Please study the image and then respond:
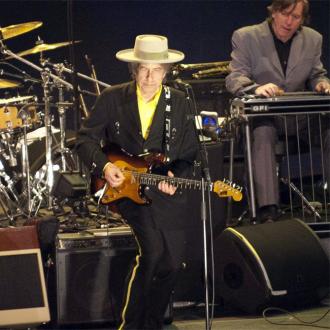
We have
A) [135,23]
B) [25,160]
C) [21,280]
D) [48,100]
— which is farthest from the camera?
[135,23]

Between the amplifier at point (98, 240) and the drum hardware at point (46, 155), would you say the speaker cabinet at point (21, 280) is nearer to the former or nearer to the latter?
the amplifier at point (98, 240)

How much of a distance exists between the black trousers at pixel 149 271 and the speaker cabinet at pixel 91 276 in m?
0.37

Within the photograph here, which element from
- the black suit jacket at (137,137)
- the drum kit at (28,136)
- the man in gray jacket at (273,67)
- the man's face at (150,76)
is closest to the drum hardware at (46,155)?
the drum kit at (28,136)

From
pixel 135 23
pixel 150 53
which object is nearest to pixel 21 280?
pixel 150 53

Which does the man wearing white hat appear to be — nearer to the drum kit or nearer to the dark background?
the drum kit

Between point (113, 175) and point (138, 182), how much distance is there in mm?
177

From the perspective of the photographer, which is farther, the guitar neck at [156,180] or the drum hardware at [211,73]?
the drum hardware at [211,73]

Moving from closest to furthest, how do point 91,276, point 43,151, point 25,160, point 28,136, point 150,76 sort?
point 150,76
point 91,276
point 25,160
point 28,136
point 43,151

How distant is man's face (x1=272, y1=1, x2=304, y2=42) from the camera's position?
23.1 ft

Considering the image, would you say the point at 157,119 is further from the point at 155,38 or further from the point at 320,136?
the point at 320,136

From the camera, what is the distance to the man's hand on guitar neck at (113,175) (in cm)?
539

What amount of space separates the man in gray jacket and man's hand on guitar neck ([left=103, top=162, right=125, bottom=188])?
1740 mm

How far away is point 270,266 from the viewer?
6160mm

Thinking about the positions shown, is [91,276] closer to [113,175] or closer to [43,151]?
[113,175]
